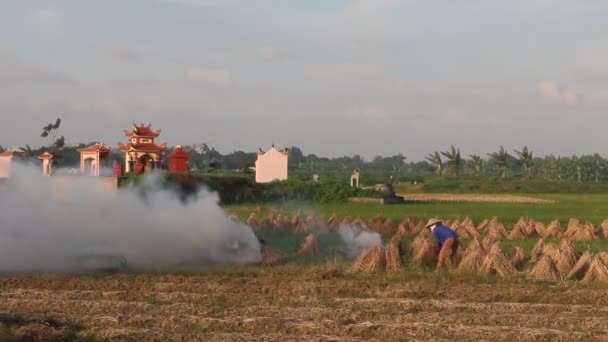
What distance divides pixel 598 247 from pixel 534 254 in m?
5.58

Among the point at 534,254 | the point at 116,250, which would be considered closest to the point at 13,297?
the point at 116,250

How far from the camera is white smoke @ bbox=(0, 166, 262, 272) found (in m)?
16.7

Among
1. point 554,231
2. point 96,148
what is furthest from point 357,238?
point 96,148

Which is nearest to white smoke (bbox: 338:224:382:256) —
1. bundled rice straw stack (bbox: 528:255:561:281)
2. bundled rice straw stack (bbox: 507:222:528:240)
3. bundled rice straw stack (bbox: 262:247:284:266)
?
bundled rice straw stack (bbox: 262:247:284:266)

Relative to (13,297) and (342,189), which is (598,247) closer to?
(13,297)

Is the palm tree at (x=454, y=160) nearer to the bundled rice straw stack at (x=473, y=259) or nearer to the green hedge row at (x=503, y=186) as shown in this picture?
the green hedge row at (x=503, y=186)

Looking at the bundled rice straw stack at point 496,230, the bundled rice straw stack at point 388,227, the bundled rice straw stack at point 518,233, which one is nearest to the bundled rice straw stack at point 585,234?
the bundled rice straw stack at point 518,233

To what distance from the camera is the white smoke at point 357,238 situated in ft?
70.9

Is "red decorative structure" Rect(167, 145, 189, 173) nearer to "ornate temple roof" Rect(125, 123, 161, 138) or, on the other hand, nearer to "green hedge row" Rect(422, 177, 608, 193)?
"ornate temple roof" Rect(125, 123, 161, 138)

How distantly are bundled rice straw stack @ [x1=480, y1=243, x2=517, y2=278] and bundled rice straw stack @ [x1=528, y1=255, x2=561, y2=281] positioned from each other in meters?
0.43

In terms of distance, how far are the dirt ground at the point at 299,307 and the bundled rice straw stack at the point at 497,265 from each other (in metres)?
0.89

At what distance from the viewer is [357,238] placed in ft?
77.0

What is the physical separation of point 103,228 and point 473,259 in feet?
25.1

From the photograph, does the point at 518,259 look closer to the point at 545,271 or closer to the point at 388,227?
the point at 545,271
